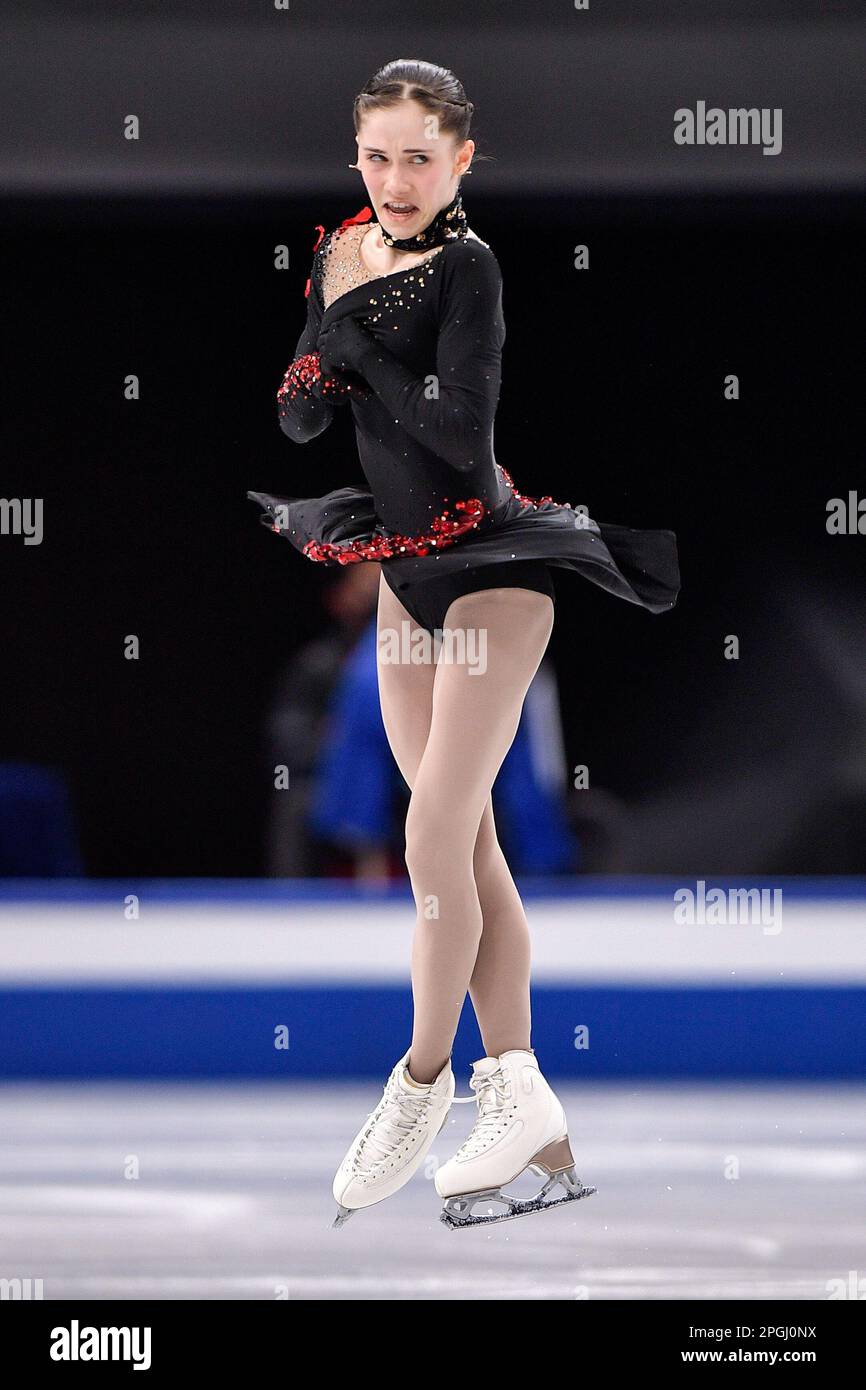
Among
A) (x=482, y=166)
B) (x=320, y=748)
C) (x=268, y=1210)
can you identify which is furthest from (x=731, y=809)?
(x=268, y=1210)

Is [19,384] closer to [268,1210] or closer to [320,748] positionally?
[320,748]

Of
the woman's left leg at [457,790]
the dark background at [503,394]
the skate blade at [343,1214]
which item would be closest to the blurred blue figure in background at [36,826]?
the dark background at [503,394]

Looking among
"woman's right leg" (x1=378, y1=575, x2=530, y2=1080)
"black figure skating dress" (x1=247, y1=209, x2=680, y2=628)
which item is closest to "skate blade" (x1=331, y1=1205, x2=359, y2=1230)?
"woman's right leg" (x1=378, y1=575, x2=530, y2=1080)

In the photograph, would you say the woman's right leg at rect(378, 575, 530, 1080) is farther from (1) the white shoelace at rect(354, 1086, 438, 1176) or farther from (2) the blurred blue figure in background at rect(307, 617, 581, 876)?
(2) the blurred blue figure in background at rect(307, 617, 581, 876)

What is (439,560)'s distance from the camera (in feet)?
6.79

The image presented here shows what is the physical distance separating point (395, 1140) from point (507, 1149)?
5.6 inches

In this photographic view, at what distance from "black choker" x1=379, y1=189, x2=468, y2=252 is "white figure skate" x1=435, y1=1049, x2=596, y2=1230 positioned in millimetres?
1018

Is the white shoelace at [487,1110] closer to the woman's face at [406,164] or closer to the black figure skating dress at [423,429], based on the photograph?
the black figure skating dress at [423,429]

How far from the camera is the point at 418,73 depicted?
2.06 meters

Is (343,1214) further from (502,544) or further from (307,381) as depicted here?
(307,381)

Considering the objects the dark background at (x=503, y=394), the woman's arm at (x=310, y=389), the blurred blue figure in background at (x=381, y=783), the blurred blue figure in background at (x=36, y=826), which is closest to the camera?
the woman's arm at (x=310, y=389)

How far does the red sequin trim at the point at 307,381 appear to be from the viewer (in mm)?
2068

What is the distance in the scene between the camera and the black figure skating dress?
1997mm

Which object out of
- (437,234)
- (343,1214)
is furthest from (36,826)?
(437,234)
